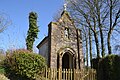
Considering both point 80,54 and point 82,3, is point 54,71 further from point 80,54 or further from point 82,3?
point 82,3

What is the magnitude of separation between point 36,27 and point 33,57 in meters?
13.7

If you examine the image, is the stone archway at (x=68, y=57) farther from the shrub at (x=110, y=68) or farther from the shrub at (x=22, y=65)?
the shrub at (x=110, y=68)

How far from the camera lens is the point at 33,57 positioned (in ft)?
80.3

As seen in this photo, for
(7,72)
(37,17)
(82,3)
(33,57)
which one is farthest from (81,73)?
(37,17)

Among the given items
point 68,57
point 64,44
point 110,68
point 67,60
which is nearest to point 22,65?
point 110,68

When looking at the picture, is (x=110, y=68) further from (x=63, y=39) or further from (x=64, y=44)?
(x=63, y=39)

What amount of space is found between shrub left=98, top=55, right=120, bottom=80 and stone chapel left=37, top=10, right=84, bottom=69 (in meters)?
10.1

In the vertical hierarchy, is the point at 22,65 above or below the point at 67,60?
below

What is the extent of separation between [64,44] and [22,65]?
1103 cm

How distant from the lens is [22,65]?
23734mm

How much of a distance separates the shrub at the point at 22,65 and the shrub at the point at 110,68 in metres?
6.55

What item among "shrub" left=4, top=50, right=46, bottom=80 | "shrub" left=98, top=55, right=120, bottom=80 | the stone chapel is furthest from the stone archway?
"shrub" left=98, top=55, right=120, bottom=80

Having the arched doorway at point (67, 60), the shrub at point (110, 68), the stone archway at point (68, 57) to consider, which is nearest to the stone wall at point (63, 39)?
the stone archway at point (68, 57)

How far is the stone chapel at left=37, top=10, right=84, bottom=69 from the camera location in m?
32.5
